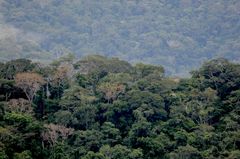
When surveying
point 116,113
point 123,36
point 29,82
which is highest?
point 123,36

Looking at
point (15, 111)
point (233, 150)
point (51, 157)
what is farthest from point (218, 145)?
point (15, 111)

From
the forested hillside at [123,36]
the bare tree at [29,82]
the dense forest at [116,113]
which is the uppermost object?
the forested hillside at [123,36]

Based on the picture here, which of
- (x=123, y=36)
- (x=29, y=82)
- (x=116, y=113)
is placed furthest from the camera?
(x=123, y=36)

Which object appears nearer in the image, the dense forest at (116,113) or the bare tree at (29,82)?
the dense forest at (116,113)

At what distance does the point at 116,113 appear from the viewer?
1801 inches

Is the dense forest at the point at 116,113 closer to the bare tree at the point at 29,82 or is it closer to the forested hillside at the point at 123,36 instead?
the bare tree at the point at 29,82

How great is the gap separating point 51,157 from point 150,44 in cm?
14733

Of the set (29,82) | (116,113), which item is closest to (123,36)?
(116,113)

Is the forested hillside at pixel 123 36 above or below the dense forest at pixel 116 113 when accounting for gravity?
above

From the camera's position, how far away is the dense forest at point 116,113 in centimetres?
3934

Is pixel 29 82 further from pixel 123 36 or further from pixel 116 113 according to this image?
pixel 123 36

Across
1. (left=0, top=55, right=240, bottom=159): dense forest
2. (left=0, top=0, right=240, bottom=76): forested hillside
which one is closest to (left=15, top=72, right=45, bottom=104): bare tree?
(left=0, top=55, right=240, bottom=159): dense forest

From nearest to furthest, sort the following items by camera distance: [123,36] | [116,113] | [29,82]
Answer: [29,82] → [116,113] → [123,36]

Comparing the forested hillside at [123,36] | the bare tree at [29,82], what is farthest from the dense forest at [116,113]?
the forested hillside at [123,36]
